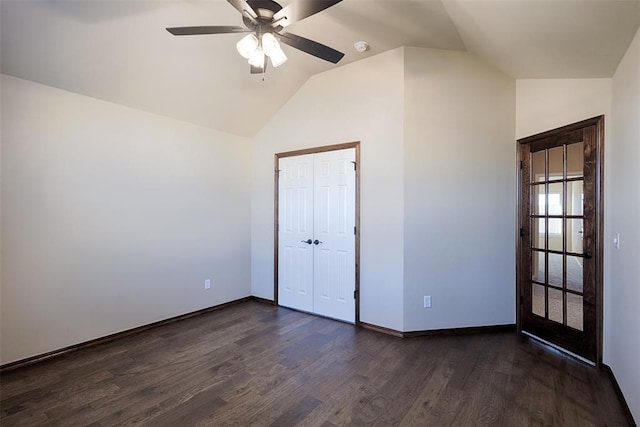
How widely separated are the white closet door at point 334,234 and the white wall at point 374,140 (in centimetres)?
16

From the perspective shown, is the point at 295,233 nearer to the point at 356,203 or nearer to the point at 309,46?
the point at 356,203

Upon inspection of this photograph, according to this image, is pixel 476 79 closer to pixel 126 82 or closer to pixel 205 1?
pixel 205 1

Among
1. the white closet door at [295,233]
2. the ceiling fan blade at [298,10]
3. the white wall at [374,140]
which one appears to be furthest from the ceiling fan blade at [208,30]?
the white closet door at [295,233]

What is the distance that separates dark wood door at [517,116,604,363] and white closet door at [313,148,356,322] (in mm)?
1770

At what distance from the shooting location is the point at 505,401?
2.05 metres

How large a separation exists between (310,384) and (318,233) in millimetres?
1785

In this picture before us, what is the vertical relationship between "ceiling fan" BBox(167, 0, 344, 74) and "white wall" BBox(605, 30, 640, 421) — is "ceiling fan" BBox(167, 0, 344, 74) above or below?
above

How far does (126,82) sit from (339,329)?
3.24 m

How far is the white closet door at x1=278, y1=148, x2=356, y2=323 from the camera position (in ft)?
11.4

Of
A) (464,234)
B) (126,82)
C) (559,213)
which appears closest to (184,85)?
(126,82)

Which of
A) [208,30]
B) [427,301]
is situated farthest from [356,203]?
[208,30]

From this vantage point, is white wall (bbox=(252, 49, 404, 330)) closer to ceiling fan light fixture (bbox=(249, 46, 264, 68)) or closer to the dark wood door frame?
the dark wood door frame

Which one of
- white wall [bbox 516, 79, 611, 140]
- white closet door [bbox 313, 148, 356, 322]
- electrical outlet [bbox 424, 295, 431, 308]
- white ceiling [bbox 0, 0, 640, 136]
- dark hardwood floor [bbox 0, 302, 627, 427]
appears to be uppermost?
white ceiling [bbox 0, 0, 640, 136]

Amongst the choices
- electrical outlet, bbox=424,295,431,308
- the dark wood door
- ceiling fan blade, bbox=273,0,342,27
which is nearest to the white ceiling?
the dark wood door
